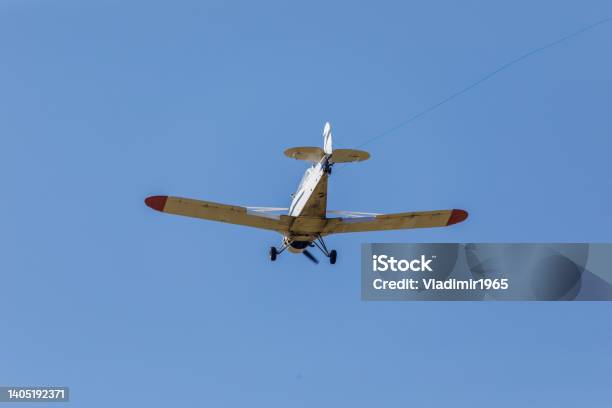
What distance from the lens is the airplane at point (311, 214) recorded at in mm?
48156

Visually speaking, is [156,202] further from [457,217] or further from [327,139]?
[457,217]

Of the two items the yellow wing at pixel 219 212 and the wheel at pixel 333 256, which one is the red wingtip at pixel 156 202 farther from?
the wheel at pixel 333 256

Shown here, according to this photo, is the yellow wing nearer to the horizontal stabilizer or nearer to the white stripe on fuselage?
the white stripe on fuselage

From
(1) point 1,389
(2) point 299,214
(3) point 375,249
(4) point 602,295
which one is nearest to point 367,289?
(3) point 375,249

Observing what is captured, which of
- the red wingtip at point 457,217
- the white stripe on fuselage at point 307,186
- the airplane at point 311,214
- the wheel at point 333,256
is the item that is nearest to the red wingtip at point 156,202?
the airplane at point 311,214

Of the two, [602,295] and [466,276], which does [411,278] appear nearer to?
[466,276]

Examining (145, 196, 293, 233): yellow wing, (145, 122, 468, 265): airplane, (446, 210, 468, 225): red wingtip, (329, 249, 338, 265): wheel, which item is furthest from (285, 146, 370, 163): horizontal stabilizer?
(446, 210, 468, 225): red wingtip

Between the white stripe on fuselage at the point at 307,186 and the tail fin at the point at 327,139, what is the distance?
1.26ft

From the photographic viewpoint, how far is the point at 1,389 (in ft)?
165

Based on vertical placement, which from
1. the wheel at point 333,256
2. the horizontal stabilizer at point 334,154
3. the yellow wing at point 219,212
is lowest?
the wheel at point 333,256

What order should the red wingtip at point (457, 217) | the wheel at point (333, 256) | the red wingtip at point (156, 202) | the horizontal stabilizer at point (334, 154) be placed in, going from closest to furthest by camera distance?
the horizontal stabilizer at point (334, 154) → the red wingtip at point (156, 202) → the wheel at point (333, 256) → the red wingtip at point (457, 217)

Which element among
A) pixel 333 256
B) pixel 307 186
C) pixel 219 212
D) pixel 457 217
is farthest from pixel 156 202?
pixel 457 217

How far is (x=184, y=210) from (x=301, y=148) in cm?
604

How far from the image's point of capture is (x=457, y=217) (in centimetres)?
5353
